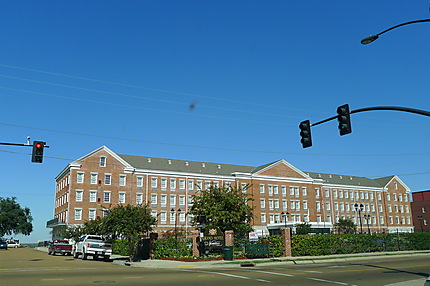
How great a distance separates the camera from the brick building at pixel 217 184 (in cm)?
6612

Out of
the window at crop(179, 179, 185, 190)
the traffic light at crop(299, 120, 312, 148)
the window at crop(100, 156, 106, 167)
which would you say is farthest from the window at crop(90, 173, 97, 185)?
the traffic light at crop(299, 120, 312, 148)

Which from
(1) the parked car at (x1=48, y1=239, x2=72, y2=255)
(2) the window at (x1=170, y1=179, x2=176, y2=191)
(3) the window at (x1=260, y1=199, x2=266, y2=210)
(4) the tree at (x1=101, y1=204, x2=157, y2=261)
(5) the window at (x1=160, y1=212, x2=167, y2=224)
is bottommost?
(1) the parked car at (x1=48, y1=239, x2=72, y2=255)

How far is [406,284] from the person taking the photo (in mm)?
14820

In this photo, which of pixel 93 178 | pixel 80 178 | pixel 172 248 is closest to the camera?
pixel 172 248

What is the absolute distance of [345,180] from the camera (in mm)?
96062

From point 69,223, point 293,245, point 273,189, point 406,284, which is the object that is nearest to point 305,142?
point 406,284

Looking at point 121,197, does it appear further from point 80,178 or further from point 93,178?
point 80,178

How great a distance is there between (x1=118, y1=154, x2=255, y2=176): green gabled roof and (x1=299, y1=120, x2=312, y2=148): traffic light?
55.4 m

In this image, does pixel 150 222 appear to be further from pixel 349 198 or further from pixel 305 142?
pixel 349 198

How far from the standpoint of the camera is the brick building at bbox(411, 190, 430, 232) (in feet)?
335

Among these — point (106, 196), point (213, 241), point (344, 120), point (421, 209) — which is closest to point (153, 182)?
point (106, 196)

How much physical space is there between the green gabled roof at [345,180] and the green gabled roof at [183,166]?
19.2m

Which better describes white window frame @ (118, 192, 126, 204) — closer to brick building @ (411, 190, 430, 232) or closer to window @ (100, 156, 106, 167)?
window @ (100, 156, 106, 167)

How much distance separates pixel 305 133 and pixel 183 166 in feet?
197
